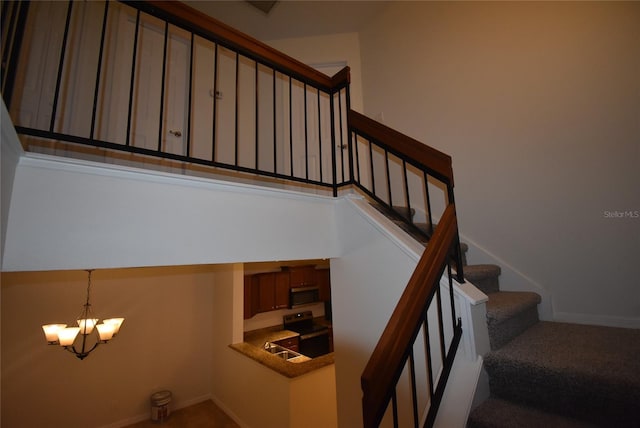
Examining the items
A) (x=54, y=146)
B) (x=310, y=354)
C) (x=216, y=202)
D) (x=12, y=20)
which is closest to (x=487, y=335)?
(x=216, y=202)

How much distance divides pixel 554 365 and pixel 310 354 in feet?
13.7

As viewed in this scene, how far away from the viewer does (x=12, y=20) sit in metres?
0.97

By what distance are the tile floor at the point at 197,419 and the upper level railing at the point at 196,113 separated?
3280 mm

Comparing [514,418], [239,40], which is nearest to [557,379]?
[514,418]

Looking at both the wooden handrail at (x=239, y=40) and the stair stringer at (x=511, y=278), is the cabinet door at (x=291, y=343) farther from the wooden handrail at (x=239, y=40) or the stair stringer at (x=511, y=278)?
the wooden handrail at (x=239, y=40)

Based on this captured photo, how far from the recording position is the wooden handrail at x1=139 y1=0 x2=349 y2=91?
1241mm

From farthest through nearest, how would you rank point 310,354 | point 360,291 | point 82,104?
point 310,354
point 82,104
point 360,291

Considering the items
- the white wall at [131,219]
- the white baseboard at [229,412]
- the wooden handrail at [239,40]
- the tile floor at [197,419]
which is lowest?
the tile floor at [197,419]

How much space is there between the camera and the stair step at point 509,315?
50.9 inches

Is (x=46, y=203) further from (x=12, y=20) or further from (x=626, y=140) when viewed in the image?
(x=626, y=140)

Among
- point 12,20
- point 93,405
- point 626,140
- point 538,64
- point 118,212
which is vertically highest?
point 538,64

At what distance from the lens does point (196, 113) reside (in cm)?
307

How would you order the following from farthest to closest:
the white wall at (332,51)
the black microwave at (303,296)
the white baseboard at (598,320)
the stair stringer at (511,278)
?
the black microwave at (303,296)
the white wall at (332,51)
the stair stringer at (511,278)
the white baseboard at (598,320)

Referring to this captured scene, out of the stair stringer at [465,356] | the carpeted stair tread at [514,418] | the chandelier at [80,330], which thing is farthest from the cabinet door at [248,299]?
the carpeted stair tread at [514,418]
